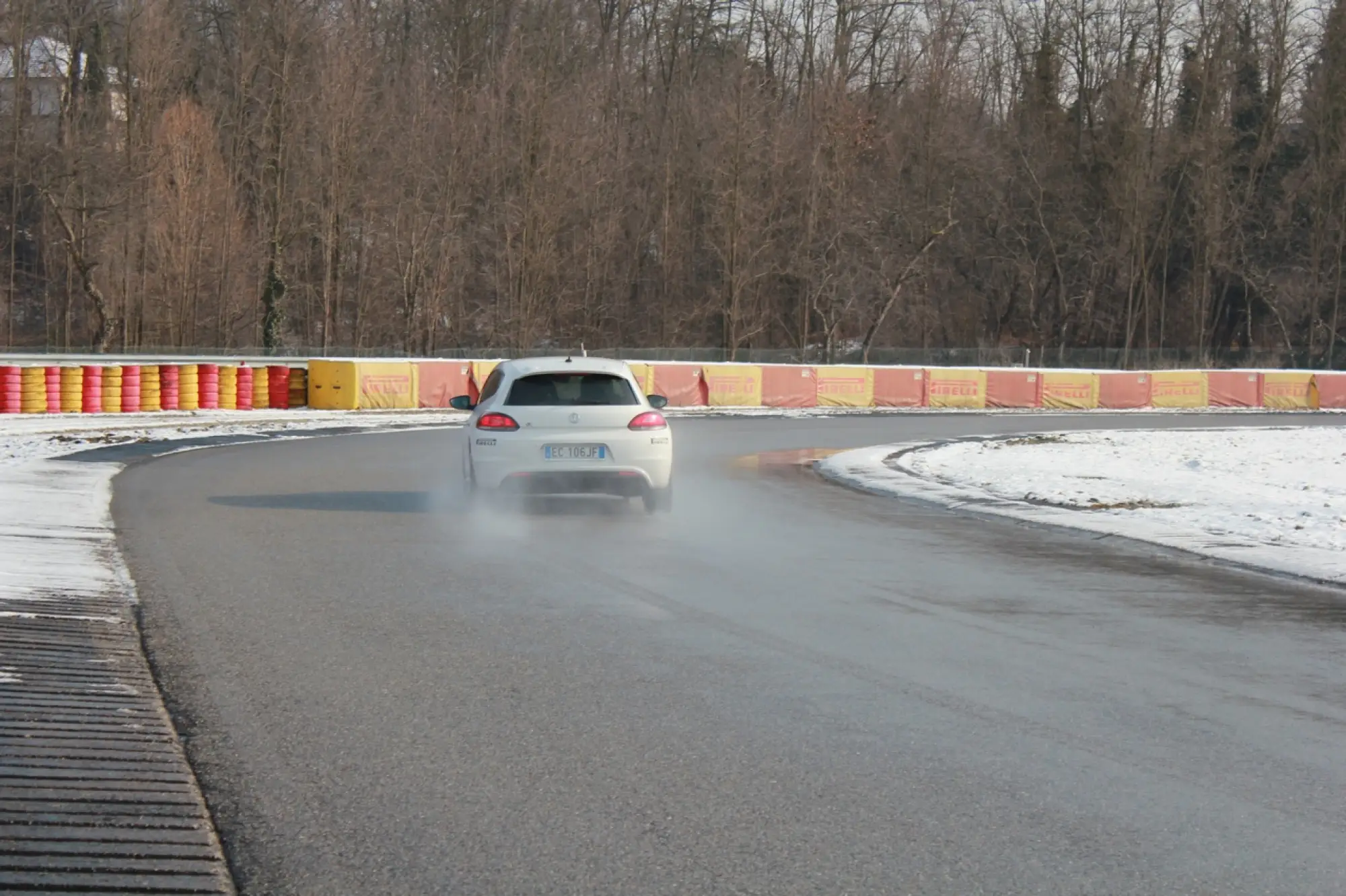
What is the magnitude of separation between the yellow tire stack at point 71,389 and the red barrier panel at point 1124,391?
105ft

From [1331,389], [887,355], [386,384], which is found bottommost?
[386,384]

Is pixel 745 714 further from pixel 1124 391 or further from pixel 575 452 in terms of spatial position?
pixel 1124 391

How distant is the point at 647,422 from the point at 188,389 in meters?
25.2

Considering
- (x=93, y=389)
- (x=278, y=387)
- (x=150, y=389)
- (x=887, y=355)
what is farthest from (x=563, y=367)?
(x=887, y=355)

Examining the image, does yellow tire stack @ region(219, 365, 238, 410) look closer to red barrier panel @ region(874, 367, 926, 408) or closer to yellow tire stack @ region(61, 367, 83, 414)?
yellow tire stack @ region(61, 367, 83, 414)

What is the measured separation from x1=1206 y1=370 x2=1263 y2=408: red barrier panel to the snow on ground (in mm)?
21129

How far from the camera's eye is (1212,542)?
15.0 metres

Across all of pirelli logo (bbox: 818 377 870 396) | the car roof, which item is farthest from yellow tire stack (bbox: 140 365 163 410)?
the car roof

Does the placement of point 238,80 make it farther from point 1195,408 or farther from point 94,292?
point 1195,408

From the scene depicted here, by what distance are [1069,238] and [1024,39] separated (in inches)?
391

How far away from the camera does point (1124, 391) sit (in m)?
55.2

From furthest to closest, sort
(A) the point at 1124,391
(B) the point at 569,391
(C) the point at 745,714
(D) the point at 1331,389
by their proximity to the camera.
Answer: (D) the point at 1331,389 → (A) the point at 1124,391 → (B) the point at 569,391 → (C) the point at 745,714

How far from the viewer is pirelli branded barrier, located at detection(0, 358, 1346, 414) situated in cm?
3778

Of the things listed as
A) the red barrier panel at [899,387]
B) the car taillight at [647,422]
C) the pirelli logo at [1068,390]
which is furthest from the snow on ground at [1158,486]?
the pirelli logo at [1068,390]
